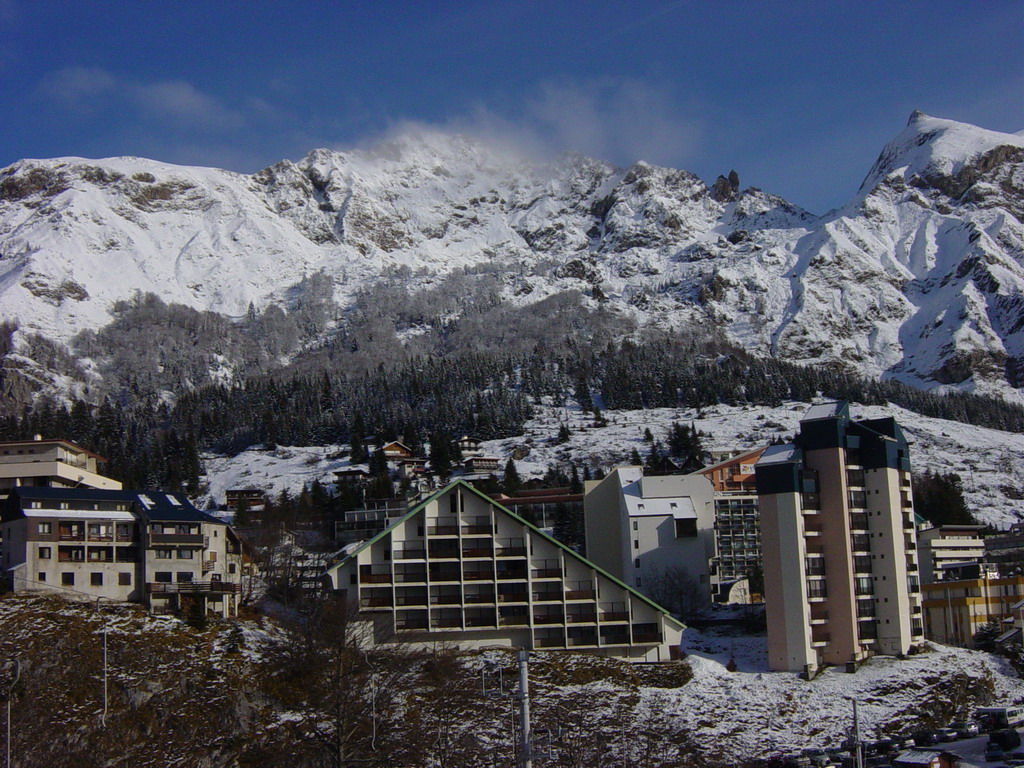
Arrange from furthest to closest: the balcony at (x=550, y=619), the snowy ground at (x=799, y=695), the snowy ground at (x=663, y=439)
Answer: the snowy ground at (x=663, y=439)
the balcony at (x=550, y=619)
the snowy ground at (x=799, y=695)

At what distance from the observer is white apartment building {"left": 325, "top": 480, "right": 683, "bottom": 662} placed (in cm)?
6812

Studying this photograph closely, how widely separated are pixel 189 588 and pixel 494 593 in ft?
59.9

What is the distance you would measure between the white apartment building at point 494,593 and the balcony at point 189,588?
20.5ft

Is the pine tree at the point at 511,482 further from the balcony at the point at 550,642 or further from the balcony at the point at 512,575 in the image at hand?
the balcony at the point at 550,642

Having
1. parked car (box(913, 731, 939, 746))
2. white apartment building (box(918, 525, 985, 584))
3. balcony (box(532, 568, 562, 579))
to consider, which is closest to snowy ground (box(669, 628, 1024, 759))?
parked car (box(913, 731, 939, 746))

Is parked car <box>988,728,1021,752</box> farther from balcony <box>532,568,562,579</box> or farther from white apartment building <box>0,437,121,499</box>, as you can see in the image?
white apartment building <box>0,437,121,499</box>

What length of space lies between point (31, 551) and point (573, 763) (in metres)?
35.5

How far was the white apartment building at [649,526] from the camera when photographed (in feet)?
282

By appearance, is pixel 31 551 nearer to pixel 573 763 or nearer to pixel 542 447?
pixel 573 763

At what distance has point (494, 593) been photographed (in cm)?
6888

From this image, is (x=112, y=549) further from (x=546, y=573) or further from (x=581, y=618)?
(x=581, y=618)

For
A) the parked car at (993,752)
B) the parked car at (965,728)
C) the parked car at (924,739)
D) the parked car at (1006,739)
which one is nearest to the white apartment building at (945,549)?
the parked car at (965,728)

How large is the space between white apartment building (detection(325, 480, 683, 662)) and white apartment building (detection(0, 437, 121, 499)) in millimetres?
29204

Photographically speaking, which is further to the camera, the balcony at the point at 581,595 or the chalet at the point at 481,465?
the chalet at the point at 481,465
